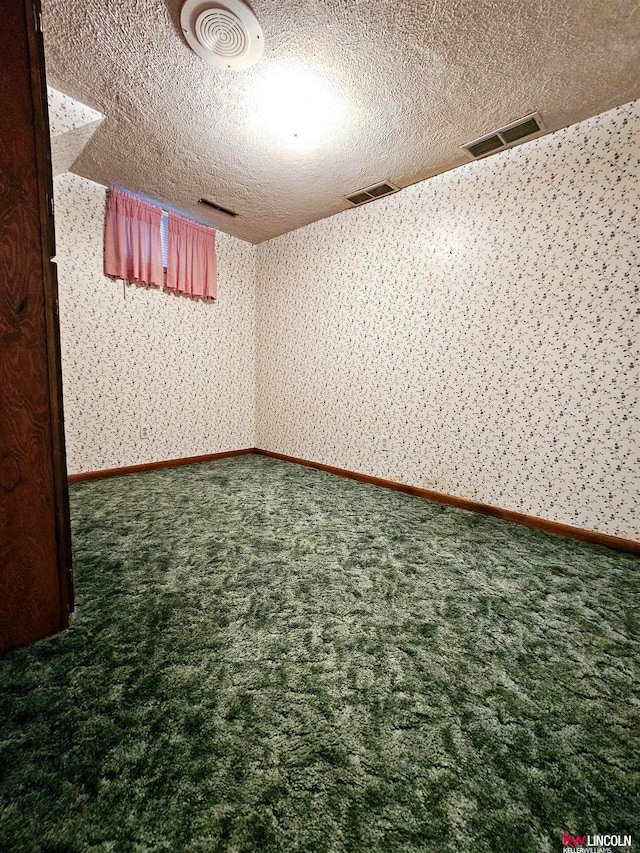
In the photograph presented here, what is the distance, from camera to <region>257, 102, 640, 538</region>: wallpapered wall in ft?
6.89

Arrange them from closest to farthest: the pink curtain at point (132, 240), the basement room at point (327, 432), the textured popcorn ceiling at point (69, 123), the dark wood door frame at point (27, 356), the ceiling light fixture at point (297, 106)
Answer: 1. the basement room at point (327, 432)
2. the dark wood door frame at point (27, 356)
3. the ceiling light fixture at point (297, 106)
4. the textured popcorn ceiling at point (69, 123)
5. the pink curtain at point (132, 240)

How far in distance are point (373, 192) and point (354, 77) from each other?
123 cm

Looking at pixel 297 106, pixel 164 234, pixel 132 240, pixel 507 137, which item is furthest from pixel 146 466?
pixel 507 137

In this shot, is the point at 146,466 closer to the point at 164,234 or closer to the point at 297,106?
the point at 164,234

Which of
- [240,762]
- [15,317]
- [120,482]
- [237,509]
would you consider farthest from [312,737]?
[120,482]

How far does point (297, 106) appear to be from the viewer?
6.66ft

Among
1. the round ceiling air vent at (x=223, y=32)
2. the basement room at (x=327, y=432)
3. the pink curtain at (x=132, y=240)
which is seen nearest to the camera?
the basement room at (x=327, y=432)

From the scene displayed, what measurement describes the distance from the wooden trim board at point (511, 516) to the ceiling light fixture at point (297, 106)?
2.79 meters

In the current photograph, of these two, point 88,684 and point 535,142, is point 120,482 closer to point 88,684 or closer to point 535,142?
Answer: point 88,684

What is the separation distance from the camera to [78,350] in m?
3.04

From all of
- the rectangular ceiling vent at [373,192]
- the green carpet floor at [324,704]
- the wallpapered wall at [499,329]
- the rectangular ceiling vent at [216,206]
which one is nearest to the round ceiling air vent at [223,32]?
the rectangular ceiling vent at [373,192]

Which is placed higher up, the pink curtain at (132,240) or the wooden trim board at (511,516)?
the pink curtain at (132,240)

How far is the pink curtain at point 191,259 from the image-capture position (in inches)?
137

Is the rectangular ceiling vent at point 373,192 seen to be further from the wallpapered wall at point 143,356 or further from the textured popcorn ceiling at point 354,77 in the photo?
the wallpapered wall at point 143,356
